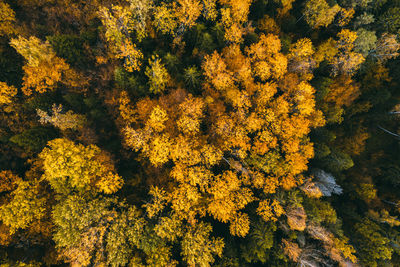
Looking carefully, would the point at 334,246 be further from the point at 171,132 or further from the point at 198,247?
the point at 171,132

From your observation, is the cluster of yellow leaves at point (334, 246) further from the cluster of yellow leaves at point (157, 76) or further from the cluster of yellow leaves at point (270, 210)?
the cluster of yellow leaves at point (157, 76)

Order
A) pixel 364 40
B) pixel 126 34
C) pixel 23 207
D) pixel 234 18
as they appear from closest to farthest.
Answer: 1. pixel 23 207
2. pixel 126 34
3. pixel 234 18
4. pixel 364 40

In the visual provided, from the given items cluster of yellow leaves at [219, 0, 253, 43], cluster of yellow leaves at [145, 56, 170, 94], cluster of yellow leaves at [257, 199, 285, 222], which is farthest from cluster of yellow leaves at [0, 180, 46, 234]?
cluster of yellow leaves at [219, 0, 253, 43]

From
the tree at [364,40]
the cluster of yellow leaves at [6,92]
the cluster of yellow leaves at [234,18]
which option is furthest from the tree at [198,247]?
the tree at [364,40]

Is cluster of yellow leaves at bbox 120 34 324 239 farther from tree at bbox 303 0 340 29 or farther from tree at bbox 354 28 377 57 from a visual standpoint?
tree at bbox 354 28 377 57

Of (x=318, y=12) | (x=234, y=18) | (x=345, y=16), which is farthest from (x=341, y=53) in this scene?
(x=234, y=18)

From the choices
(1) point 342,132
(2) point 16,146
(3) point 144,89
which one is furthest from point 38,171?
(1) point 342,132

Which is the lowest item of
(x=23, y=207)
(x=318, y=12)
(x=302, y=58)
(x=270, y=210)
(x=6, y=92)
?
(x=23, y=207)
